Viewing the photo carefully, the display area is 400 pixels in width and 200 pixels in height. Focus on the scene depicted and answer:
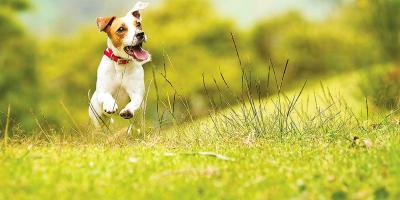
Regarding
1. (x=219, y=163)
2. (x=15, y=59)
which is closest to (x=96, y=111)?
(x=219, y=163)

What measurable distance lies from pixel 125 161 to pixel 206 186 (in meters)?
1.39

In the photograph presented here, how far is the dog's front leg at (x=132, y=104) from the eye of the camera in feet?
27.5

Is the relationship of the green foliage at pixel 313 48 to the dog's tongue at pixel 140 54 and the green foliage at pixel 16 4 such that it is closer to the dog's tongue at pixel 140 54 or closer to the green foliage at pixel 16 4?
the green foliage at pixel 16 4

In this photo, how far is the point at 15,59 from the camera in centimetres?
3775

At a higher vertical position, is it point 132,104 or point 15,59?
point 132,104

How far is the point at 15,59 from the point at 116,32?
1192 inches

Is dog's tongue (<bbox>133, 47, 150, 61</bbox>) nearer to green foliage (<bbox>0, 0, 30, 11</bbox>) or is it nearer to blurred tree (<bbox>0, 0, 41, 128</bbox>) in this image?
blurred tree (<bbox>0, 0, 41, 128</bbox>)

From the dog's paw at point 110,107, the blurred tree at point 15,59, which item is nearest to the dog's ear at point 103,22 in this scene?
the dog's paw at point 110,107

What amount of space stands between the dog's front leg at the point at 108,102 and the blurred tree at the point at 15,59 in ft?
86.0

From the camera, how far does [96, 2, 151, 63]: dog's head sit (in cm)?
871

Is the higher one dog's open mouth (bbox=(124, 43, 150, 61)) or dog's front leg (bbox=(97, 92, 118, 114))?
dog's open mouth (bbox=(124, 43, 150, 61))

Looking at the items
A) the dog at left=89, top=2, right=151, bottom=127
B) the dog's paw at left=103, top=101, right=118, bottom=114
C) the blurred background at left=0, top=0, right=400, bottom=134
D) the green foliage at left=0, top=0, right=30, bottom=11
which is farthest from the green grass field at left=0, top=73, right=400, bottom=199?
the blurred background at left=0, top=0, right=400, bottom=134

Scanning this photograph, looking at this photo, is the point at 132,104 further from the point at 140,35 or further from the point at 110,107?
the point at 140,35

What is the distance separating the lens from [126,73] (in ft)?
30.6
